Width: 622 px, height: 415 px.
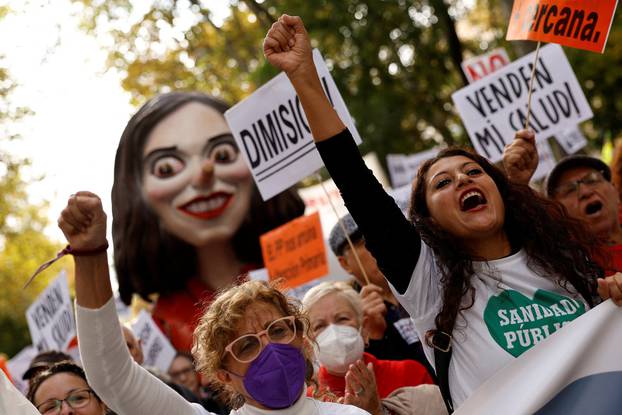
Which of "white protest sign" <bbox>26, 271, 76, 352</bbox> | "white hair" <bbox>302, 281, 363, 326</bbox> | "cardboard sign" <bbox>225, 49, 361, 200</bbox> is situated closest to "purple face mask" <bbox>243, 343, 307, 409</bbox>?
"white hair" <bbox>302, 281, 363, 326</bbox>

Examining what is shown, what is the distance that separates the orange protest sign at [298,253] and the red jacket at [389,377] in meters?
2.49

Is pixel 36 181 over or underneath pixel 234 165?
over

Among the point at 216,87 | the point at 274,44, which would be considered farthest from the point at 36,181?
the point at 274,44

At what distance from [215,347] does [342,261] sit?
2335mm

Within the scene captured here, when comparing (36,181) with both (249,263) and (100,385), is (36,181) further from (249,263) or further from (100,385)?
(100,385)

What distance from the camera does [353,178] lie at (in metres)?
3.28

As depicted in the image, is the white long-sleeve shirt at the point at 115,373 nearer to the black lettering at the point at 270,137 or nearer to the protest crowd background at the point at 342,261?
the protest crowd background at the point at 342,261

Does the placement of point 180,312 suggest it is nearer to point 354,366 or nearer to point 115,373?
point 354,366

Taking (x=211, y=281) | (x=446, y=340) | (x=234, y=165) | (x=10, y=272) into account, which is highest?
(x=10, y=272)

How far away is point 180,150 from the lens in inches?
315

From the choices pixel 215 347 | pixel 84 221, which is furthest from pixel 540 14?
pixel 84 221

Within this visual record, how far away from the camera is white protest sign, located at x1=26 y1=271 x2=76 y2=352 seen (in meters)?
7.76

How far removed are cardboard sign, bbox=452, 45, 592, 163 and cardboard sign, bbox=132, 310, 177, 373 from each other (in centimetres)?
258

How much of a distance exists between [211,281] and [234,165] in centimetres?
92
